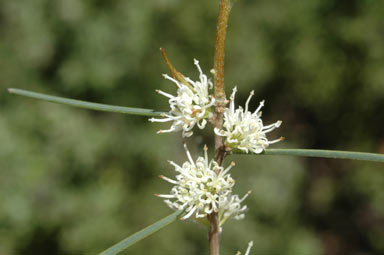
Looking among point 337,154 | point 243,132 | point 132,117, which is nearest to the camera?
point 337,154

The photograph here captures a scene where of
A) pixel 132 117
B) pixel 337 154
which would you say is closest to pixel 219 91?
pixel 337 154

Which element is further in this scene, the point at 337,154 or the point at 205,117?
the point at 205,117

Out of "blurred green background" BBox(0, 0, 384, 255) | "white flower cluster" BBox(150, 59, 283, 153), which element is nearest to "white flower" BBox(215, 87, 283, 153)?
"white flower cluster" BBox(150, 59, 283, 153)

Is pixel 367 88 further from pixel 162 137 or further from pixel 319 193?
pixel 162 137

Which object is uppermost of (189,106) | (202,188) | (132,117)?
(189,106)

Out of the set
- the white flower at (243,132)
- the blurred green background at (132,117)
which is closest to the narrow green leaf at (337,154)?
the white flower at (243,132)

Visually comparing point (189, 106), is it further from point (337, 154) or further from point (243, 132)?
point (337, 154)

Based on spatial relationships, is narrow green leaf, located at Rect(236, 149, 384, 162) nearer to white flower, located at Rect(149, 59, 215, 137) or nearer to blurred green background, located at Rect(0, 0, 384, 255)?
white flower, located at Rect(149, 59, 215, 137)
